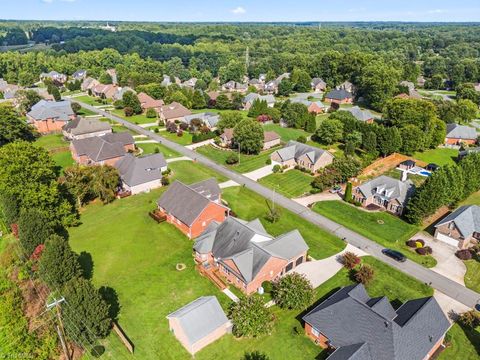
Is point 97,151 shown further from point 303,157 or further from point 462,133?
point 462,133

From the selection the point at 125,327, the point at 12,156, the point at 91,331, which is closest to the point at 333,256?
the point at 125,327

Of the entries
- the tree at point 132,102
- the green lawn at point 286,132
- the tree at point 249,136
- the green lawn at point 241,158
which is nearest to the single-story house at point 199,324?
the green lawn at point 241,158

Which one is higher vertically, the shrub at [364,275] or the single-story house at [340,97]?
the single-story house at [340,97]

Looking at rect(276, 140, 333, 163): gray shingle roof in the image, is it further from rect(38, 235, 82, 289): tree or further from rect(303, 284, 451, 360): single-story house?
rect(38, 235, 82, 289): tree

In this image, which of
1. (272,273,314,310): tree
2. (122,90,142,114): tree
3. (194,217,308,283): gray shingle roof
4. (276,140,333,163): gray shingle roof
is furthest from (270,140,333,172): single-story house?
(122,90,142,114): tree

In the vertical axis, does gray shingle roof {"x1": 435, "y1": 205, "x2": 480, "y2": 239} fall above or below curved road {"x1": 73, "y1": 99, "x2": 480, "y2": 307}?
above

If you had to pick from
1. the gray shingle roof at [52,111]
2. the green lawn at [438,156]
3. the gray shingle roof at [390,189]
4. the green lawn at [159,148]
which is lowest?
the green lawn at [438,156]

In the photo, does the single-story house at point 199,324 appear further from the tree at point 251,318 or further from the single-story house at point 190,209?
the single-story house at point 190,209
